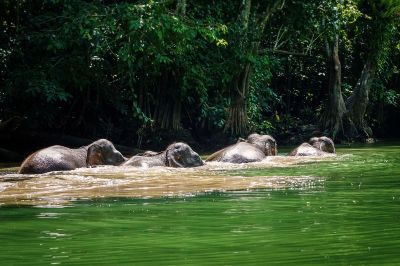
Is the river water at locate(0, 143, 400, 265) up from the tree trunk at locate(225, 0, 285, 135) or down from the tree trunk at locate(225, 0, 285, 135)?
down

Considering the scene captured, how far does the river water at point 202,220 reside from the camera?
3.79 meters

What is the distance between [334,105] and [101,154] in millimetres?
12823

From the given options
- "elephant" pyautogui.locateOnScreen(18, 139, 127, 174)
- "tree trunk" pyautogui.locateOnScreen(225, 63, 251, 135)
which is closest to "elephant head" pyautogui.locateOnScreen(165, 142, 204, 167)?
"elephant" pyautogui.locateOnScreen(18, 139, 127, 174)

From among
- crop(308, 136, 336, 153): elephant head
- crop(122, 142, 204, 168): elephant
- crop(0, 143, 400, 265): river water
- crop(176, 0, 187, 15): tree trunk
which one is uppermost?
crop(176, 0, 187, 15): tree trunk

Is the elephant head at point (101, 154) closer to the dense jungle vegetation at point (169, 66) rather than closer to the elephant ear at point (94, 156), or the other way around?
the elephant ear at point (94, 156)

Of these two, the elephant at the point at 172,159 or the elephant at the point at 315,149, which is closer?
the elephant at the point at 172,159

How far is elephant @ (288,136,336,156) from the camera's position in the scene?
14273 millimetres

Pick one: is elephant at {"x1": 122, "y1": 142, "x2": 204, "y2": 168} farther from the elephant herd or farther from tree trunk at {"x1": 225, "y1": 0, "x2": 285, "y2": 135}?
tree trunk at {"x1": 225, "y1": 0, "x2": 285, "y2": 135}

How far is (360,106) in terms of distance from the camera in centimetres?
2378

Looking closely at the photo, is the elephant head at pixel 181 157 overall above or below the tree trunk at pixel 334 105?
below

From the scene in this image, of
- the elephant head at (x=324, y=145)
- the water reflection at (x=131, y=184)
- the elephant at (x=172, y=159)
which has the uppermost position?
the elephant head at (x=324, y=145)

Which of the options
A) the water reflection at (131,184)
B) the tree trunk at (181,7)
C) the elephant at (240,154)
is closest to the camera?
the water reflection at (131,184)

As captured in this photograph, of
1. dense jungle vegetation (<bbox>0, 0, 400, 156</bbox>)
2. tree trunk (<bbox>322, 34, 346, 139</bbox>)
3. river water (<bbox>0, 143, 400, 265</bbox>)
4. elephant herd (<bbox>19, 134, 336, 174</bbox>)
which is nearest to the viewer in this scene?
river water (<bbox>0, 143, 400, 265</bbox>)

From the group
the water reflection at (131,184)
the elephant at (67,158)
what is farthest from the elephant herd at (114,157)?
the water reflection at (131,184)
